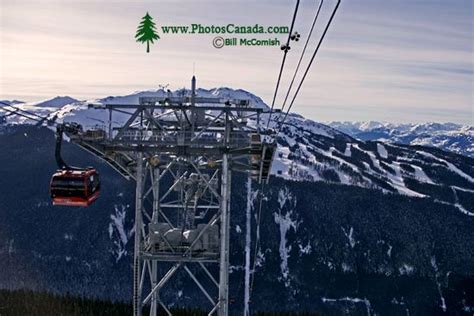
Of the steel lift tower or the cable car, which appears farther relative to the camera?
the cable car

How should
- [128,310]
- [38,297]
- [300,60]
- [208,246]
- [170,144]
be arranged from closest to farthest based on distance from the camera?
1. [300,60]
2. [170,144]
3. [208,246]
4. [128,310]
5. [38,297]

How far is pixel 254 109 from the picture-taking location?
36.5 meters

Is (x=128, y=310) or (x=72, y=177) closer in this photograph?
(x=72, y=177)

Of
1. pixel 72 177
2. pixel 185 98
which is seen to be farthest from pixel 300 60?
pixel 72 177

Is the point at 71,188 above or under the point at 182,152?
under

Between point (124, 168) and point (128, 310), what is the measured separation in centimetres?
10688

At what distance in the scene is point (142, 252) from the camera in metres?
37.7

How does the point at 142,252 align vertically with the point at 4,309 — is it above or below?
above

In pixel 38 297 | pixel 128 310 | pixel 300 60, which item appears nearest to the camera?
pixel 300 60

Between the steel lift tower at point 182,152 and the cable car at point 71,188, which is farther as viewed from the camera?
the cable car at point 71,188

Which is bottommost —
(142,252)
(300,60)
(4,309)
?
(4,309)

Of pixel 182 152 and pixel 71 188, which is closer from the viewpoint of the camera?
pixel 182 152

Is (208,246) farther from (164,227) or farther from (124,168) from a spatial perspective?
(124,168)

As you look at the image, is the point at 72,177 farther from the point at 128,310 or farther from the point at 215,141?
the point at 128,310
